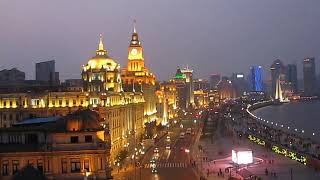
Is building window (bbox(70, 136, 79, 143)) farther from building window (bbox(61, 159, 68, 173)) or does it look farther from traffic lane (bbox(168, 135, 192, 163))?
traffic lane (bbox(168, 135, 192, 163))

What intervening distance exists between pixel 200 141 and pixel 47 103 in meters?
42.9

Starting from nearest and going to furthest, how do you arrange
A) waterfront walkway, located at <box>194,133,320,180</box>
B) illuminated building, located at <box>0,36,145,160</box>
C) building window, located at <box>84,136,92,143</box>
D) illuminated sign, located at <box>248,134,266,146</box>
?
building window, located at <box>84,136,92,143</box> < waterfront walkway, located at <box>194,133,320,180</box> < illuminated building, located at <box>0,36,145,160</box> < illuminated sign, located at <box>248,134,266,146</box>

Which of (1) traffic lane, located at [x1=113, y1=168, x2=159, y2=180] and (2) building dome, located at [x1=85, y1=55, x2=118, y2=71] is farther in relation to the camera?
(2) building dome, located at [x1=85, y1=55, x2=118, y2=71]

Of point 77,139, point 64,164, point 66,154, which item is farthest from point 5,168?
point 77,139

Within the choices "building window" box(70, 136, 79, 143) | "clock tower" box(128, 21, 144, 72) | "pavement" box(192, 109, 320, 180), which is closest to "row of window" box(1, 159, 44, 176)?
"building window" box(70, 136, 79, 143)

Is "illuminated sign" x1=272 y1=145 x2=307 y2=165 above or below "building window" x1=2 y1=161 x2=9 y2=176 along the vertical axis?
below

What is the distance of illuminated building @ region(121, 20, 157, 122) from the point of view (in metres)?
121

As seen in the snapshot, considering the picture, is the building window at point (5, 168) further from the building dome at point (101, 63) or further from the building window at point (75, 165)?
the building dome at point (101, 63)

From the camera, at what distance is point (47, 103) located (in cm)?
7731

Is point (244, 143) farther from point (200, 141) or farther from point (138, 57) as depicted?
point (138, 57)

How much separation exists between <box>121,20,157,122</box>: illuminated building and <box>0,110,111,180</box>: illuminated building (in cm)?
7054

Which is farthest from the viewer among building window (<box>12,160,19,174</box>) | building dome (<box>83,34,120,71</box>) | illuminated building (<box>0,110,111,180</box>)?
building dome (<box>83,34,120,71</box>)

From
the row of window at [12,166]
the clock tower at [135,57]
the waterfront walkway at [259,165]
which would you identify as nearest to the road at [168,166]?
the waterfront walkway at [259,165]

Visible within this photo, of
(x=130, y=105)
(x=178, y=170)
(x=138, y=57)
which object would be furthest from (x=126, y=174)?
(x=138, y=57)
